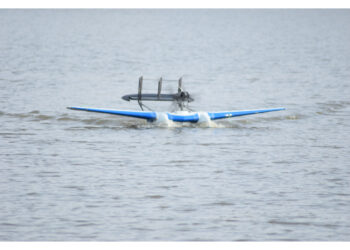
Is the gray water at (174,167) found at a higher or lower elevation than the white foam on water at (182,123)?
lower

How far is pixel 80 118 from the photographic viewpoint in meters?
45.7

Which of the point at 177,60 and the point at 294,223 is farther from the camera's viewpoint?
the point at 177,60

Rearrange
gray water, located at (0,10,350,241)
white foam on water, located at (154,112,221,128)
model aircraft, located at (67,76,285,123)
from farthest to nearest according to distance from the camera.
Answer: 1. white foam on water, located at (154,112,221,128)
2. model aircraft, located at (67,76,285,123)
3. gray water, located at (0,10,350,241)

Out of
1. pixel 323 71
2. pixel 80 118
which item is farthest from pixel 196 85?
pixel 80 118

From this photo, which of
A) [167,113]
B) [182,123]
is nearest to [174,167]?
[167,113]

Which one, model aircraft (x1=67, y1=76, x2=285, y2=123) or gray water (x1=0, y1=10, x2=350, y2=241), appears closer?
gray water (x1=0, y1=10, x2=350, y2=241)

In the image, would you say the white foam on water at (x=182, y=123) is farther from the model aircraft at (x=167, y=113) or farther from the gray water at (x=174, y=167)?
the gray water at (x=174, y=167)

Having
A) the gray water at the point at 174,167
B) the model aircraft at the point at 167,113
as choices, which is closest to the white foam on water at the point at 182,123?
the model aircraft at the point at 167,113

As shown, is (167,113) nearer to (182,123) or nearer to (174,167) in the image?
(182,123)

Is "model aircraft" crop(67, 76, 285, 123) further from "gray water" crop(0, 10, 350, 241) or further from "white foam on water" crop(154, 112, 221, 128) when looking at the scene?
"gray water" crop(0, 10, 350, 241)

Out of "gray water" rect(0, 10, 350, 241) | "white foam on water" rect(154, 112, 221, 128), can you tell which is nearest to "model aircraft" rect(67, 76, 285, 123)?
"white foam on water" rect(154, 112, 221, 128)

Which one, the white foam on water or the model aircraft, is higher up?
the model aircraft

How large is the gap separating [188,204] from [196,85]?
45600mm

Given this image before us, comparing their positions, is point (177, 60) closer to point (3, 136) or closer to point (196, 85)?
point (196, 85)
